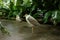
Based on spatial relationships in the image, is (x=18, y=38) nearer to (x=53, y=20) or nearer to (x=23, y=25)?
(x=23, y=25)

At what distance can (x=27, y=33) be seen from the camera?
5148 millimetres

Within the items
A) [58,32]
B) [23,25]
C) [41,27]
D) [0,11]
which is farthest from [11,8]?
[58,32]

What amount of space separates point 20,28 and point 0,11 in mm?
1458

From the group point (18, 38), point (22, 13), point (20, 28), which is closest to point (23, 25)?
point (20, 28)

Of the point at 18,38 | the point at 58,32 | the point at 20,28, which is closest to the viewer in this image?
the point at 18,38

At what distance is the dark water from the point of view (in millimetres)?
4777

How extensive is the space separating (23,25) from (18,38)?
1.25m

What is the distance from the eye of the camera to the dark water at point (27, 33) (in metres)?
4.78

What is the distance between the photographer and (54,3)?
6.38m

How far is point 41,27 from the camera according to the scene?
18.8ft

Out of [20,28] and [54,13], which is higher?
[54,13]

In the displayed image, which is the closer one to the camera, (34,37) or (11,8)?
(34,37)

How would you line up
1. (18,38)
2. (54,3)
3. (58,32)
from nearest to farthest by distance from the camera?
(18,38) < (58,32) < (54,3)

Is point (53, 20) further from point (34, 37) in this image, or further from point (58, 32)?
point (34, 37)
